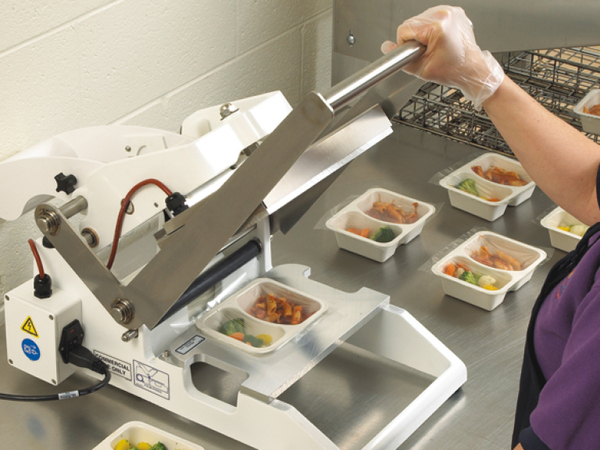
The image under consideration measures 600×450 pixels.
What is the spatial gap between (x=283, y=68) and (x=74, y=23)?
0.71 meters

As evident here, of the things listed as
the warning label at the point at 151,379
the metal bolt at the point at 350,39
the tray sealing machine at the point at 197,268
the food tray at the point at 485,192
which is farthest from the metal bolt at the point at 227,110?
the metal bolt at the point at 350,39

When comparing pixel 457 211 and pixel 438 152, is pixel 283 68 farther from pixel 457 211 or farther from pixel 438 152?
pixel 457 211

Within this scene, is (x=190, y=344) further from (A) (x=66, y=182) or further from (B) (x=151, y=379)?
(A) (x=66, y=182)

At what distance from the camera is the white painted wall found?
130cm

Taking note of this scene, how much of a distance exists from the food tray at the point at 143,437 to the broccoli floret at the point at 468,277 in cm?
61

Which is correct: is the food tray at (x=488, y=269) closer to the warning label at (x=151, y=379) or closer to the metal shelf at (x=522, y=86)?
the metal shelf at (x=522, y=86)

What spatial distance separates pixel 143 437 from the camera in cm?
106

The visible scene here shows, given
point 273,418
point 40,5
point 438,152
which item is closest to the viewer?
point 273,418

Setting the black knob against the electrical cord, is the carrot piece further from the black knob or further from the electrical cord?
the black knob

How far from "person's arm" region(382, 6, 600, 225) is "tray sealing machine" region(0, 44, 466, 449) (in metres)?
0.05

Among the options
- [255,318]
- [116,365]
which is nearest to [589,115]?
[255,318]

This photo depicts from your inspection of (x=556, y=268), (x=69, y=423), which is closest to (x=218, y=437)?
(x=69, y=423)

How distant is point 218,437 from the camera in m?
1.10

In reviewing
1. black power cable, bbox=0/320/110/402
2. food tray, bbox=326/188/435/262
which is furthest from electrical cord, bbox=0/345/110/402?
food tray, bbox=326/188/435/262
